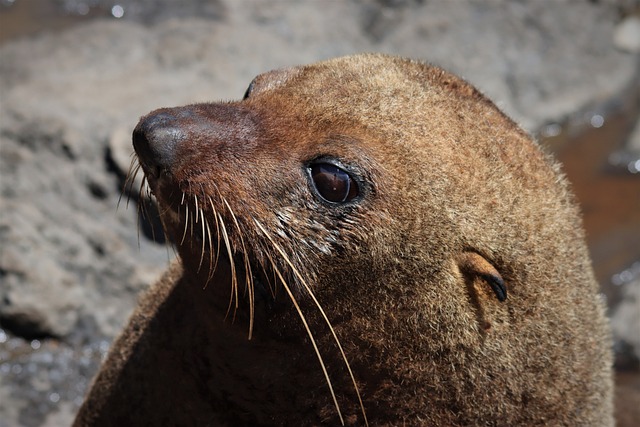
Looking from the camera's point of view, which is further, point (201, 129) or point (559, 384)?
point (559, 384)

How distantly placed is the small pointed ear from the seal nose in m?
1.12

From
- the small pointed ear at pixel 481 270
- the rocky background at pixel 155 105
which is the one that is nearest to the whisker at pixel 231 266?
the small pointed ear at pixel 481 270

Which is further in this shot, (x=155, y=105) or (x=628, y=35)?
(x=628, y=35)

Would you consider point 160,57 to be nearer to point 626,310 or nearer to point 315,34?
point 315,34

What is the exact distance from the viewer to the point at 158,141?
3307mm

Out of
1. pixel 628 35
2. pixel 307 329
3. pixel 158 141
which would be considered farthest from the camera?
pixel 628 35

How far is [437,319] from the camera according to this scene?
11.7 ft

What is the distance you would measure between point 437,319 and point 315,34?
6.06 meters

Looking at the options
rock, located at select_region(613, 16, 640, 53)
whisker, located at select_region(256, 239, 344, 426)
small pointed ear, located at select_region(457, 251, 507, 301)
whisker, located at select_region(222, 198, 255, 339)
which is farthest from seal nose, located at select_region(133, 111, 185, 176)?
rock, located at select_region(613, 16, 640, 53)

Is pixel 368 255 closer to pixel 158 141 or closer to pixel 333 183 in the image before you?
pixel 333 183

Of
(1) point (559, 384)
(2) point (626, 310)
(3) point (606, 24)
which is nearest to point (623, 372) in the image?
(2) point (626, 310)

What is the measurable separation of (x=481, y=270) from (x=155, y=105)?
180 inches

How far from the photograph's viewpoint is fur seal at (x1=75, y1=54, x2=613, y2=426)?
3402 millimetres

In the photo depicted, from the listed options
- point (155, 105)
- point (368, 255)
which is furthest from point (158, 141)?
point (155, 105)
